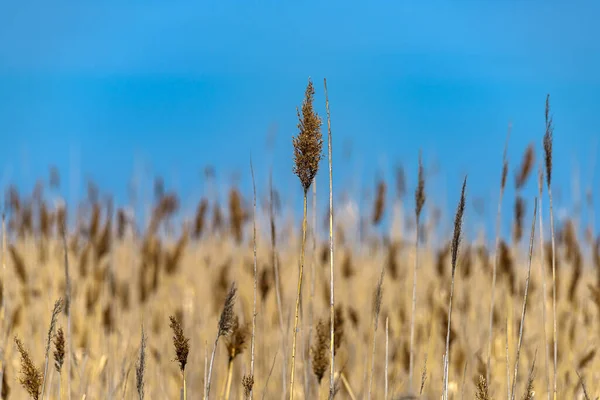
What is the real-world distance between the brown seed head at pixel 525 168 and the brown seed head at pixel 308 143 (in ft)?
3.53

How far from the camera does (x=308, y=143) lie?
100 centimetres

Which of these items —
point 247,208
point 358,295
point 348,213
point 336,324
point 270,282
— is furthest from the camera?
point 348,213

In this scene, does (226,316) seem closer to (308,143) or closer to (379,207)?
(308,143)

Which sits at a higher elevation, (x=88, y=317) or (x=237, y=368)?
(x=88, y=317)

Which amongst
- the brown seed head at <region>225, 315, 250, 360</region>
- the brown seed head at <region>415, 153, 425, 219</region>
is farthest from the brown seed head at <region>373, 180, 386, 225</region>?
the brown seed head at <region>225, 315, 250, 360</region>

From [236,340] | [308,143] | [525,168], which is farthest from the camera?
[525,168]

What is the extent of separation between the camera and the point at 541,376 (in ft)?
7.73

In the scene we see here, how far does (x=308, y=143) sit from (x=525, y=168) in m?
1.15

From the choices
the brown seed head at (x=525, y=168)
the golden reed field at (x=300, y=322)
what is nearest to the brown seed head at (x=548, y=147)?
the golden reed field at (x=300, y=322)

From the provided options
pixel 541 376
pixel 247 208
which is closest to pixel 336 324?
pixel 541 376

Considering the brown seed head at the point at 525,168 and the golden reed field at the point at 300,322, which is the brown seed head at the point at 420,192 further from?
the brown seed head at the point at 525,168

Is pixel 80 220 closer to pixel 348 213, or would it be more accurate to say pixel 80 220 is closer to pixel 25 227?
pixel 25 227

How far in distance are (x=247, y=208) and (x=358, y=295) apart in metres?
0.73

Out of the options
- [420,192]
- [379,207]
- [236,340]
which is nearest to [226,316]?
[236,340]
